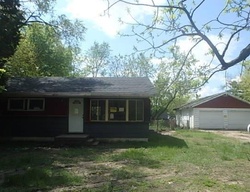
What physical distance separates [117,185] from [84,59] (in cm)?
4428

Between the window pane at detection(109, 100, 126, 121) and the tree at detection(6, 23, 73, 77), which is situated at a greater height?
the tree at detection(6, 23, 73, 77)

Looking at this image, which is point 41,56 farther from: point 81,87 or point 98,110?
point 98,110

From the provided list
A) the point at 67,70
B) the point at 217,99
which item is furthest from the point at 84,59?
the point at 217,99

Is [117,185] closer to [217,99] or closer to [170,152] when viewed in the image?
[170,152]

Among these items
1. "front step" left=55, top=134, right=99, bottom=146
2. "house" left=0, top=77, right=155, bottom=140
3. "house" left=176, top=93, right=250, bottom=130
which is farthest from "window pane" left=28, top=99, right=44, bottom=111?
"house" left=176, top=93, right=250, bottom=130

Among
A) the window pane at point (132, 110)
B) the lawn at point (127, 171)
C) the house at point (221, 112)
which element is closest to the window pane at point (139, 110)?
the window pane at point (132, 110)

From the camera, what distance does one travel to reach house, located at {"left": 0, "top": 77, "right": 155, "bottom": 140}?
1758cm

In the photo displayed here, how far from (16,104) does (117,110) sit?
5918 mm

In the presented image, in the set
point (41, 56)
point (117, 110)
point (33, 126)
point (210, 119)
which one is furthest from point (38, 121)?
point (210, 119)

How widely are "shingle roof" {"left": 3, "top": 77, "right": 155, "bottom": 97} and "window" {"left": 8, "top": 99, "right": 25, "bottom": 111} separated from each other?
0.70m

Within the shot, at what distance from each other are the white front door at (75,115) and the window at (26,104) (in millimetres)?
1700

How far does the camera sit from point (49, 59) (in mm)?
34094

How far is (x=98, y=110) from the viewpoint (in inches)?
709

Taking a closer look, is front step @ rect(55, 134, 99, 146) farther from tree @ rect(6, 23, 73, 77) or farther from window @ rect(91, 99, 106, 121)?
tree @ rect(6, 23, 73, 77)
